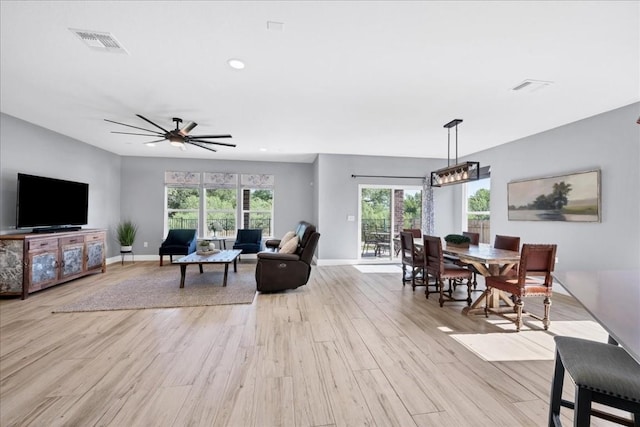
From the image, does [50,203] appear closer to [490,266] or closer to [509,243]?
[490,266]

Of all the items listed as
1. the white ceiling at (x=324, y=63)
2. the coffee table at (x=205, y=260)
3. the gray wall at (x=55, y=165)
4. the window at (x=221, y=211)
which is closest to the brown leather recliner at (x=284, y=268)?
the coffee table at (x=205, y=260)

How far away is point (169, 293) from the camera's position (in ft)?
13.3

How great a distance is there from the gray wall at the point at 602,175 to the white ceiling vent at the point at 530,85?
5.14 feet

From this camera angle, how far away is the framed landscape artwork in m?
3.88

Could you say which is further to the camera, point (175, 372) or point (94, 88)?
point (94, 88)

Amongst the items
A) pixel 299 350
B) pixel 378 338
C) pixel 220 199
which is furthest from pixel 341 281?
pixel 220 199

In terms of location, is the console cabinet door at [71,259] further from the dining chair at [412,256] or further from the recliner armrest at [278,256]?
the dining chair at [412,256]

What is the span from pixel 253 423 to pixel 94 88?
3.80 meters

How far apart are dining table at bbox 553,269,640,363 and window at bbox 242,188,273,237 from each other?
21.6 feet

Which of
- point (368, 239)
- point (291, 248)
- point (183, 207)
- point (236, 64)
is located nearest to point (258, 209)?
point (183, 207)

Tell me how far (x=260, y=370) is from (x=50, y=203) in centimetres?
490

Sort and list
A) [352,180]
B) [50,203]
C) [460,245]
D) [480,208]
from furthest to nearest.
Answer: [352,180] < [480,208] < [50,203] < [460,245]

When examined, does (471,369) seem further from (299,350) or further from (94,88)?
(94,88)

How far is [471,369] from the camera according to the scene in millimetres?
2137
